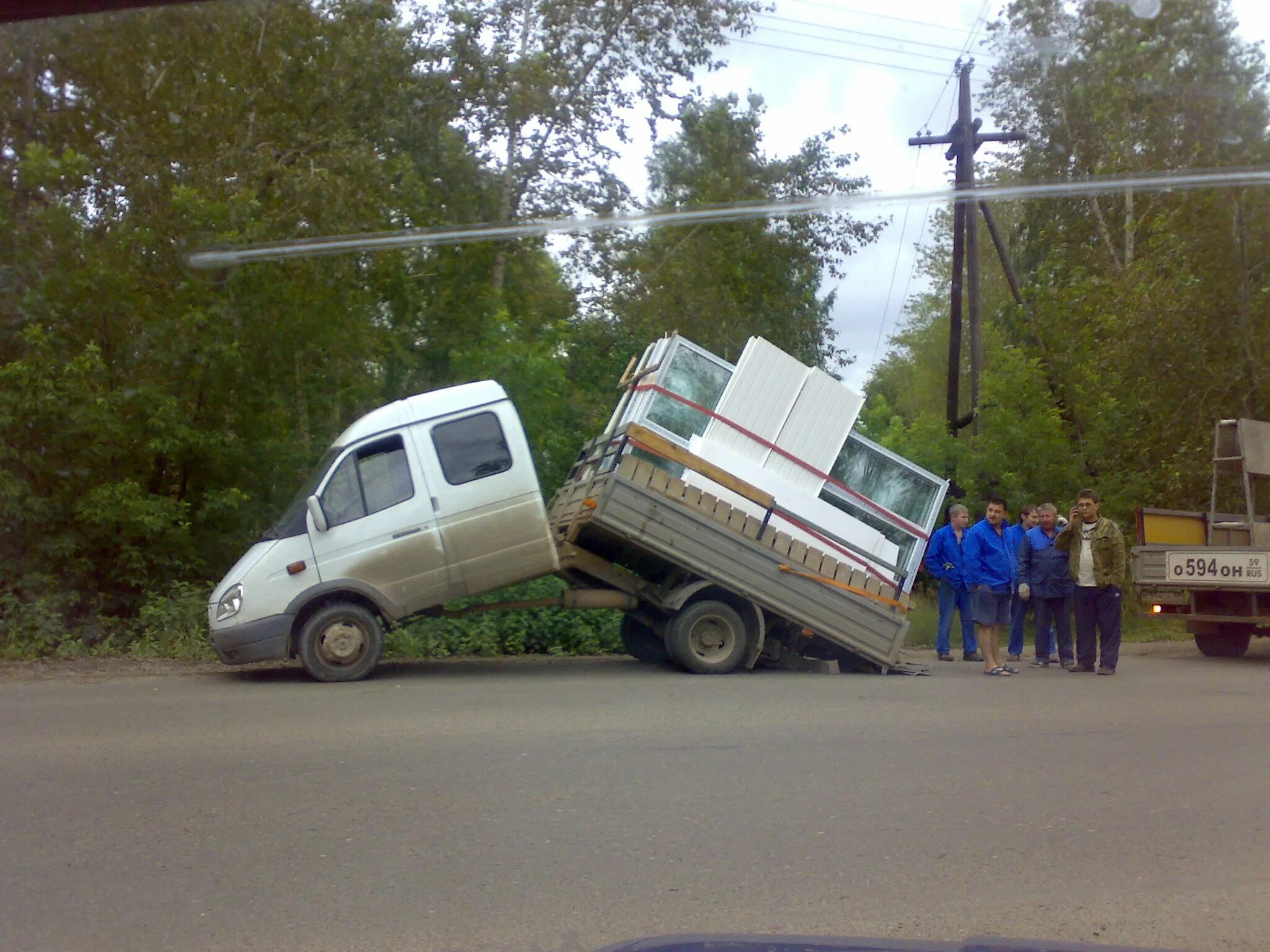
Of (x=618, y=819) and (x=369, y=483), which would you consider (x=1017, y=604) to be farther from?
(x=618, y=819)

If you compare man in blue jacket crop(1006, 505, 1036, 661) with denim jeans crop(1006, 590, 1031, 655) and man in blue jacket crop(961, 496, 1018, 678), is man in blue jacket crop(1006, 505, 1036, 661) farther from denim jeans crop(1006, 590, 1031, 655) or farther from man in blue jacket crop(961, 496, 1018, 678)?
man in blue jacket crop(961, 496, 1018, 678)

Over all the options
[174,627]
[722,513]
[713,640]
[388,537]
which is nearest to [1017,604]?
[713,640]

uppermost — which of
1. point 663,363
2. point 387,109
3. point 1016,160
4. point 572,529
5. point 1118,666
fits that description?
point 1016,160

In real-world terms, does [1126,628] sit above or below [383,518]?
below

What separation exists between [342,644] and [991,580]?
610 centimetres

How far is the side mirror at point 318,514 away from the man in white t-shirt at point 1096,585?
6936mm

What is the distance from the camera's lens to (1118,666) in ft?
41.9

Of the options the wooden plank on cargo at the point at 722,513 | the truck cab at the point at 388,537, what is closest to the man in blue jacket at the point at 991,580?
the wooden plank on cargo at the point at 722,513

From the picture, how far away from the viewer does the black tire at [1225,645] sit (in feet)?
45.3

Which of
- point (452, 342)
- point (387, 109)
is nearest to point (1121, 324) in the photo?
point (452, 342)

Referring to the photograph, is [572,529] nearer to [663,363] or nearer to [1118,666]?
[663,363]

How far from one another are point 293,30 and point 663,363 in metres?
7.85

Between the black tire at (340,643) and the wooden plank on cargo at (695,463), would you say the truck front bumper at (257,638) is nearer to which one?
the black tire at (340,643)

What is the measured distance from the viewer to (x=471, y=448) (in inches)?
431
